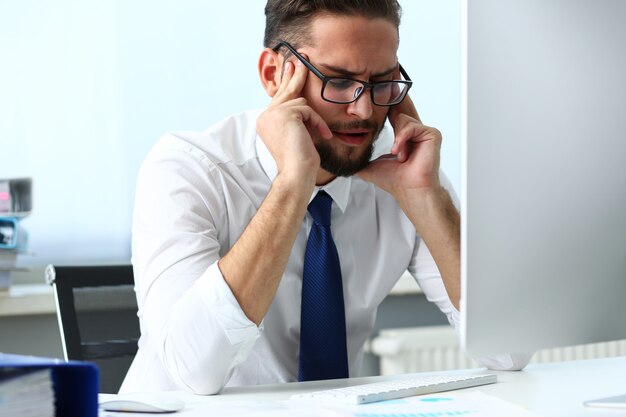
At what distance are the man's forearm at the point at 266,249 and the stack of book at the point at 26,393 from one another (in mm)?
546

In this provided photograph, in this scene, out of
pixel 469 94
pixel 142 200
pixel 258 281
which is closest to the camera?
pixel 469 94

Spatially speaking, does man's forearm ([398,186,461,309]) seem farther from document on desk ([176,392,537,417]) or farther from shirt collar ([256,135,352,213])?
document on desk ([176,392,537,417])

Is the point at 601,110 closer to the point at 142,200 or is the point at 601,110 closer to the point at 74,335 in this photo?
the point at 142,200

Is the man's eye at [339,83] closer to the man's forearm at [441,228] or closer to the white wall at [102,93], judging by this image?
the man's forearm at [441,228]

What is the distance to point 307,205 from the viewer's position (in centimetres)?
153

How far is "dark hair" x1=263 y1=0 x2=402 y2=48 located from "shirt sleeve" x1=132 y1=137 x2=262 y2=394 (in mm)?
301

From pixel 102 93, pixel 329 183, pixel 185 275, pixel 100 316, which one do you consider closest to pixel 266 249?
pixel 185 275

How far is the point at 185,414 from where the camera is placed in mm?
1136

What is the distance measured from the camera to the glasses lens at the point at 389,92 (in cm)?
166

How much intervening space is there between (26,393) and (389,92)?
1038 mm

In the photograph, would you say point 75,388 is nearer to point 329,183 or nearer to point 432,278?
point 329,183

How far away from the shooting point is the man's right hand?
1.51m

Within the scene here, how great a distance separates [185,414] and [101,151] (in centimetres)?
158

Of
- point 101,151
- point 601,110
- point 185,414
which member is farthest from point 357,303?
point 101,151
